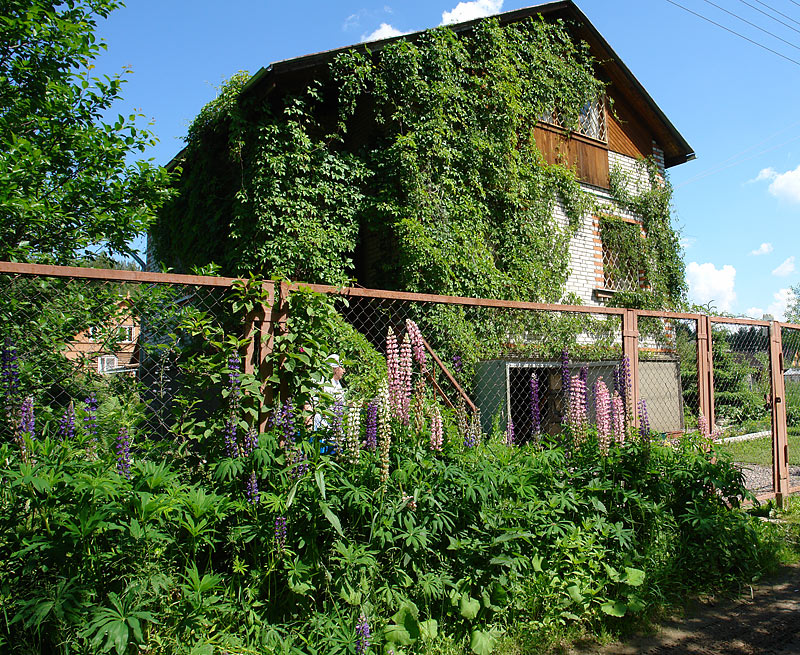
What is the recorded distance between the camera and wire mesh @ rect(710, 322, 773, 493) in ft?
25.9

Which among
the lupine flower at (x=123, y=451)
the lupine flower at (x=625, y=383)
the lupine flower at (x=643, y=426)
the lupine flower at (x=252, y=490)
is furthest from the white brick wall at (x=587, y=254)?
the lupine flower at (x=123, y=451)

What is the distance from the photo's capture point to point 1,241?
20.3 ft

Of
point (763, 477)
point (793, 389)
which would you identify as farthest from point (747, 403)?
point (763, 477)

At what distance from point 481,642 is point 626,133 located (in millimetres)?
12691

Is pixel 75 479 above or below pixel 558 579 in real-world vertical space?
above

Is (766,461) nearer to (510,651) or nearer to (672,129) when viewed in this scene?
(672,129)

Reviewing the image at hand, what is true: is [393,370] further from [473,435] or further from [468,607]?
[468,607]

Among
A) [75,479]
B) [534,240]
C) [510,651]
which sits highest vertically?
[534,240]

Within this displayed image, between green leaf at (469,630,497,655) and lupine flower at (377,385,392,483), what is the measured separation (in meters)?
0.90

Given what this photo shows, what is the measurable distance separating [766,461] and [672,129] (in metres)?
7.59

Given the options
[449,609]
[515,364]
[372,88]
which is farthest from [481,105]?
[449,609]

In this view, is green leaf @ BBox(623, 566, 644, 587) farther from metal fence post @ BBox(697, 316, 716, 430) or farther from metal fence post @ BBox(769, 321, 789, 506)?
metal fence post @ BBox(769, 321, 789, 506)

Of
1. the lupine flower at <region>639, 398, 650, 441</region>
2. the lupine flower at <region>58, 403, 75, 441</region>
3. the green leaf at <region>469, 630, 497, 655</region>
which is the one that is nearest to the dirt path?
the green leaf at <region>469, 630, 497, 655</region>

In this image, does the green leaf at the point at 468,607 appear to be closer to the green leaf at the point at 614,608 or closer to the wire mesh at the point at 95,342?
the green leaf at the point at 614,608
